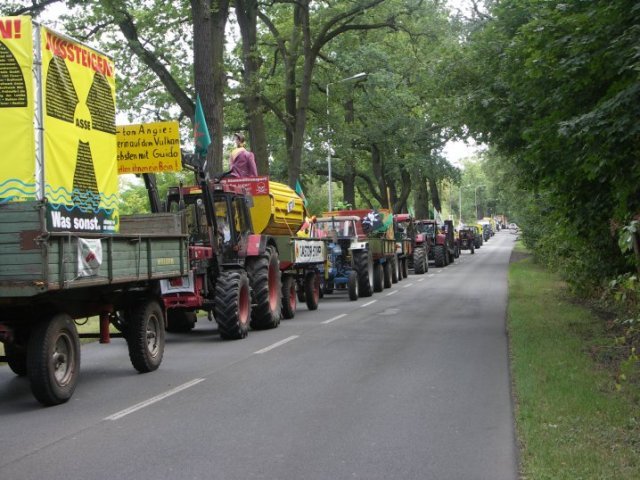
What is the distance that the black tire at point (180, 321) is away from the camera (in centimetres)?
1488

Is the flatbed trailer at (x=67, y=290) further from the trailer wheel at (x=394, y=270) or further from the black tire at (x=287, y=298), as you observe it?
the trailer wheel at (x=394, y=270)

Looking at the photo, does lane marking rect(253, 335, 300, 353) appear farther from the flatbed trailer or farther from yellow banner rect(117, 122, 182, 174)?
yellow banner rect(117, 122, 182, 174)

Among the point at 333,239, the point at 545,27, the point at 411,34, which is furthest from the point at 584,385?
the point at 411,34

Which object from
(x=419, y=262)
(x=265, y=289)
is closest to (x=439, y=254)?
(x=419, y=262)

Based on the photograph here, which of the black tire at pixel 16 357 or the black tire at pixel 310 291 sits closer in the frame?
the black tire at pixel 16 357

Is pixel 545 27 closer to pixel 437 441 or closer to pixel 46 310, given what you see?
pixel 437 441

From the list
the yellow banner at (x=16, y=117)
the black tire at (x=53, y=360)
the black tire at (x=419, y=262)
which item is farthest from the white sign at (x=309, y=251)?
the black tire at (x=419, y=262)

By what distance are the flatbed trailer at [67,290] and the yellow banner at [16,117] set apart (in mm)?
424

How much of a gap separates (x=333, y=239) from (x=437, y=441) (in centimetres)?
1720

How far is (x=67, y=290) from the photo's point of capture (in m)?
8.31

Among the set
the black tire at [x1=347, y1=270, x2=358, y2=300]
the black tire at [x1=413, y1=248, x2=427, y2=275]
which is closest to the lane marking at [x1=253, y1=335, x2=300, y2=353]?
the black tire at [x1=347, y1=270, x2=358, y2=300]

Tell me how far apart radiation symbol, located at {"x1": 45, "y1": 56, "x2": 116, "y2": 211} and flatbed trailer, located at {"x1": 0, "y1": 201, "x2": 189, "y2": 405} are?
1.75 feet


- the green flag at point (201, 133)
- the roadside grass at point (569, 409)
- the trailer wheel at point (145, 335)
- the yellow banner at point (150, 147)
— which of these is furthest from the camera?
the green flag at point (201, 133)

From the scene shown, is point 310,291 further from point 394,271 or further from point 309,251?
point 394,271
